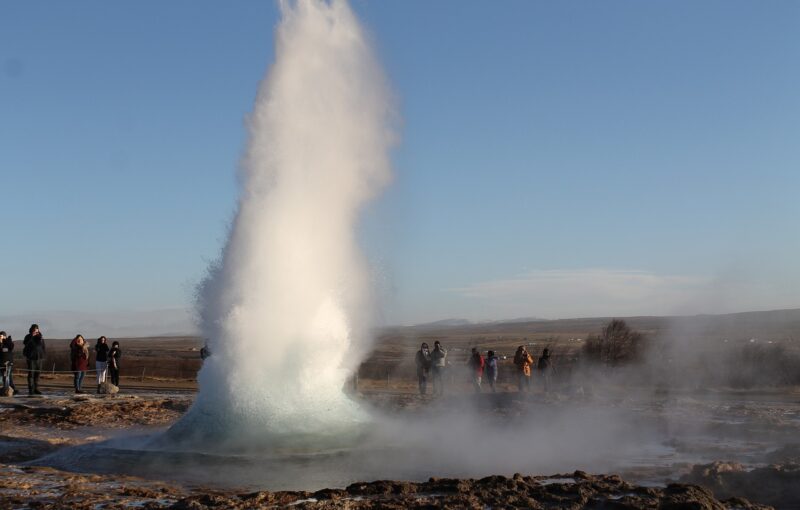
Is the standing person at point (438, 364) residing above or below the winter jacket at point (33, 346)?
below

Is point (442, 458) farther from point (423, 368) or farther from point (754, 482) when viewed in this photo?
point (423, 368)

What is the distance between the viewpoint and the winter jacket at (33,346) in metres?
17.6

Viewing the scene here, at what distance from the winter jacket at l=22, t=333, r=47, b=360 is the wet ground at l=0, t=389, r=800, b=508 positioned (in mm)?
1120

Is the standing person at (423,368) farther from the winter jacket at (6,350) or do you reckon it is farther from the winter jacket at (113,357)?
the winter jacket at (6,350)

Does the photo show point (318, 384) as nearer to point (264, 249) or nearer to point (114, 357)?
point (264, 249)

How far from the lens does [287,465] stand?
9688 millimetres

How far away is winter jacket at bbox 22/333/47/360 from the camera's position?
17.6 meters

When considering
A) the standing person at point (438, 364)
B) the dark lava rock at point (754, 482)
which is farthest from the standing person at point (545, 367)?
the dark lava rock at point (754, 482)

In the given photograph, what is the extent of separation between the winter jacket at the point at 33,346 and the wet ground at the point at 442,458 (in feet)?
3.68

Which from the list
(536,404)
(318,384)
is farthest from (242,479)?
(536,404)

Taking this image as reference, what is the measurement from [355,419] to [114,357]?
9.89m

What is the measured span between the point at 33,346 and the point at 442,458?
441 inches

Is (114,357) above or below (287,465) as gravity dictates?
above

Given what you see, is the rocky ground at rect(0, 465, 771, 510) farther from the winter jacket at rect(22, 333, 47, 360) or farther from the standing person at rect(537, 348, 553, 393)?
the standing person at rect(537, 348, 553, 393)
